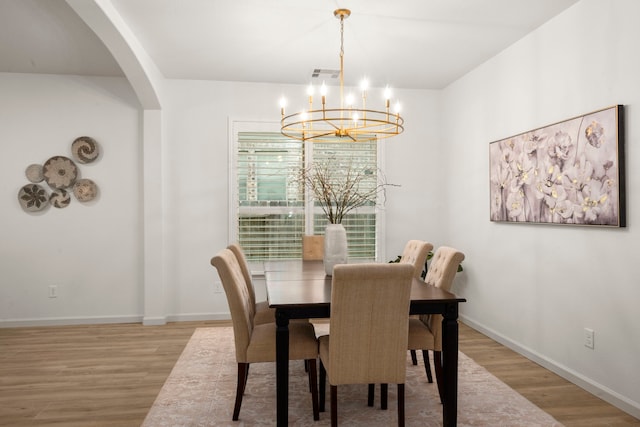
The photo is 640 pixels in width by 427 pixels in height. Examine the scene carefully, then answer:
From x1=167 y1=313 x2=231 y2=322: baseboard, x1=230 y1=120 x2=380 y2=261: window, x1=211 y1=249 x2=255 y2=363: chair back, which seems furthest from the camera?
x1=230 y1=120 x2=380 y2=261: window

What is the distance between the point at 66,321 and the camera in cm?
487

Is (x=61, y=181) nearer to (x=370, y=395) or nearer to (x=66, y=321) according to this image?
(x=66, y=321)

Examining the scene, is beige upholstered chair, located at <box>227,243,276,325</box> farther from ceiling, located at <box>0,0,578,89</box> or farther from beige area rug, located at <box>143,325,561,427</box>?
ceiling, located at <box>0,0,578,89</box>

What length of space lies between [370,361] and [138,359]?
7.40 ft

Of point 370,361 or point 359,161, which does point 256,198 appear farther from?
point 370,361

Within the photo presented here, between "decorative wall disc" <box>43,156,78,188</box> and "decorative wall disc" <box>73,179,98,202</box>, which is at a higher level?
"decorative wall disc" <box>43,156,78,188</box>

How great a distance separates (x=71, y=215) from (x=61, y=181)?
37 centimetres

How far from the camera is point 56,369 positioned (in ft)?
11.5

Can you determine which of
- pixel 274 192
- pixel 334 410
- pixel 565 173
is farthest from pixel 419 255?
pixel 274 192

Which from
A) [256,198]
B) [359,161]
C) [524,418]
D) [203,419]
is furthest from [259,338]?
→ [359,161]

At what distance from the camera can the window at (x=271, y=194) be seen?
512cm

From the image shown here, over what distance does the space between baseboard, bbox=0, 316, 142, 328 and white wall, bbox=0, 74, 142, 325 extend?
0.5 inches

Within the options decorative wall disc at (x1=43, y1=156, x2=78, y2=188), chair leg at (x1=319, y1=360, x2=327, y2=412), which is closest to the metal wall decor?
decorative wall disc at (x1=43, y1=156, x2=78, y2=188)

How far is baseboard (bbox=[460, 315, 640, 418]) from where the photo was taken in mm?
2746
